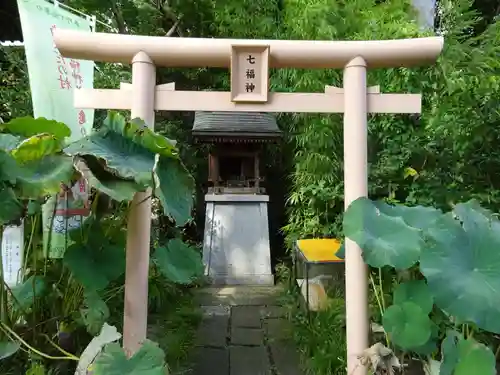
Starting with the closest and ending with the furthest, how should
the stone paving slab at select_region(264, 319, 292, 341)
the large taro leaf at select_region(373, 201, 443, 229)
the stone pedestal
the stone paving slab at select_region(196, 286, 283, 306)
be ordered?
the large taro leaf at select_region(373, 201, 443, 229), the stone paving slab at select_region(264, 319, 292, 341), the stone paving slab at select_region(196, 286, 283, 306), the stone pedestal

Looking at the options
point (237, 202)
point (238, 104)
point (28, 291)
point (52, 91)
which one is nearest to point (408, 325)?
point (238, 104)

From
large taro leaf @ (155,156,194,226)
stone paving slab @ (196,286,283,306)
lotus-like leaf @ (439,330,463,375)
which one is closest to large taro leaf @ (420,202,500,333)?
lotus-like leaf @ (439,330,463,375)

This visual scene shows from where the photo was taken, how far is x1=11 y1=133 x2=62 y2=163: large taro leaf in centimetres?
211

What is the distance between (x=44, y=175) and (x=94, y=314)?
798mm

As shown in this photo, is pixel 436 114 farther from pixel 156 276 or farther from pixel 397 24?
pixel 156 276

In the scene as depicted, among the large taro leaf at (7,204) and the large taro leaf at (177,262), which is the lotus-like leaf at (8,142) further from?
the large taro leaf at (177,262)

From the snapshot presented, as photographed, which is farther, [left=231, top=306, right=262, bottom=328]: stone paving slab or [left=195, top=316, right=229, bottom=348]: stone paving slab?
[left=231, top=306, right=262, bottom=328]: stone paving slab

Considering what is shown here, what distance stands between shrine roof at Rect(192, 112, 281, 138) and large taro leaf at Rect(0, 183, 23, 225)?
4.29 meters

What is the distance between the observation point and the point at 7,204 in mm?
2088

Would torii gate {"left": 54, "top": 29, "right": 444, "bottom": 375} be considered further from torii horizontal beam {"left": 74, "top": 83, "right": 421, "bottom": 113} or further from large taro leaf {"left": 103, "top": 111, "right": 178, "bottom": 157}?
large taro leaf {"left": 103, "top": 111, "right": 178, "bottom": 157}

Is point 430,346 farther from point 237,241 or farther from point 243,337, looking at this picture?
point 237,241

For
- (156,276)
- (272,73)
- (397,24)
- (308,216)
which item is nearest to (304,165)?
(308,216)

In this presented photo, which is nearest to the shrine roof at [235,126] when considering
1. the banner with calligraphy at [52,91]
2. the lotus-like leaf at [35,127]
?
the banner with calligraphy at [52,91]

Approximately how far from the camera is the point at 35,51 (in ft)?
9.40
